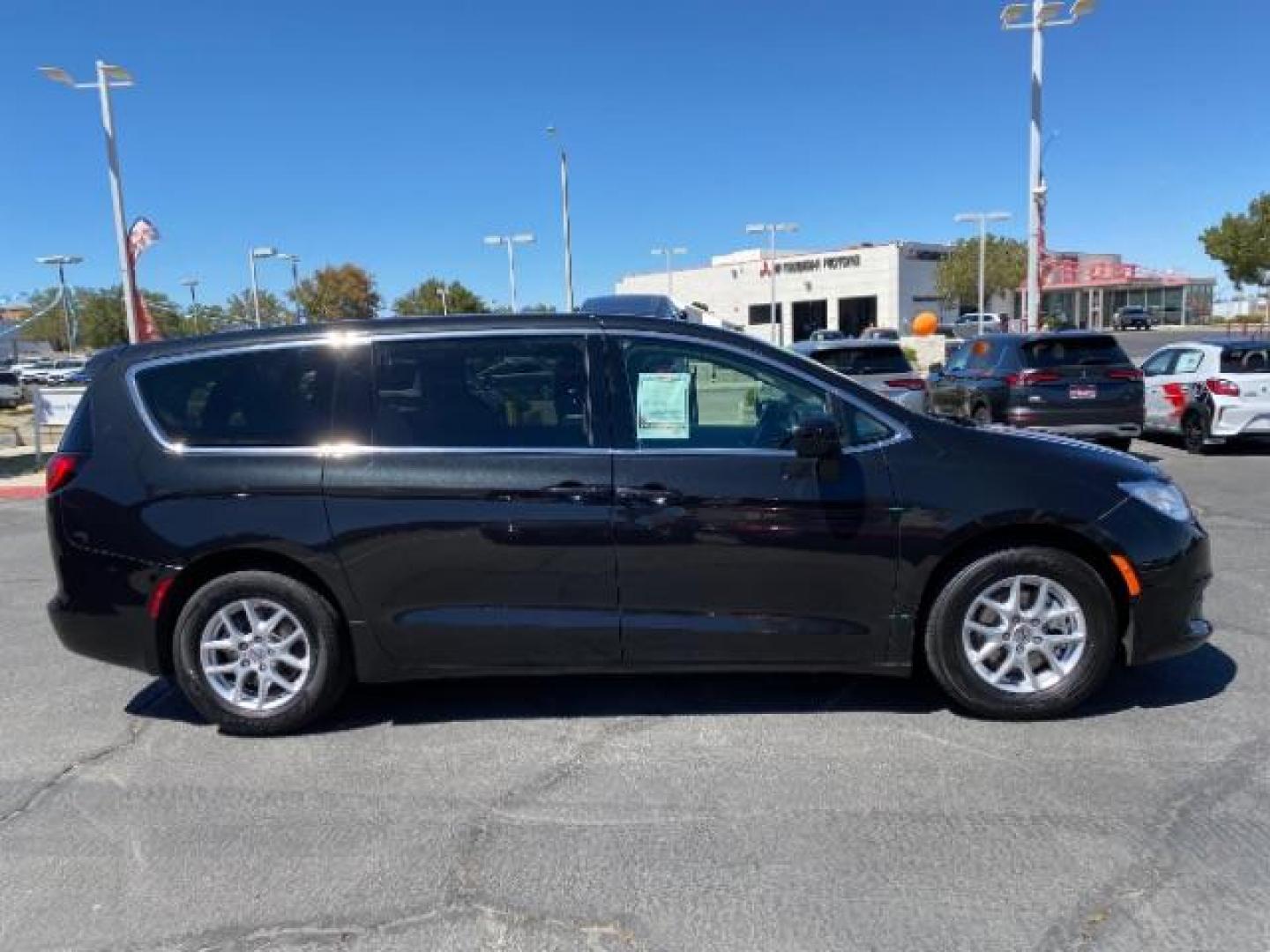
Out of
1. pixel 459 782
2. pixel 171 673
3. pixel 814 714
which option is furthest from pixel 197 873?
pixel 814 714

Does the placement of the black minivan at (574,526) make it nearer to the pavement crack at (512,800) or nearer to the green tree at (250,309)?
the pavement crack at (512,800)

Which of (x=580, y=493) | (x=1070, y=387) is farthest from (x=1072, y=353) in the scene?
(x=580, y=493)

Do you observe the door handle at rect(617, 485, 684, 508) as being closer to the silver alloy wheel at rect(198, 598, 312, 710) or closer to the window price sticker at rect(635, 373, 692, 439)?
the window price sticker at rect(635, 373, 692, 439)

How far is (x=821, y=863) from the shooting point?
296cm

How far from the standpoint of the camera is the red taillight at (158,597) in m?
3.96

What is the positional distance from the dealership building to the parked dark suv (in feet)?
178

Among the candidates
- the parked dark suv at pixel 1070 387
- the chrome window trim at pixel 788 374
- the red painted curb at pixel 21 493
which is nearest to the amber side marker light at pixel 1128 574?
the chrome window trim at pixel 788 374

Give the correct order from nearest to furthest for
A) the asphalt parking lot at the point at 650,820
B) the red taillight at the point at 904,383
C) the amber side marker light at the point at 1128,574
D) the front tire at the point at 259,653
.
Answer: the asphalt parking lot at the point at 650,820
the amber side marker light at the point at 1128,574
the front tire at the point at 259,653
the red taillight at the point at 904,383

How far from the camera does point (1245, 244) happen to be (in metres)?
49.5

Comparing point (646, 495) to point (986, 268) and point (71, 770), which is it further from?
point (986, 268)

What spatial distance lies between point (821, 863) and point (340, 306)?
6589cm

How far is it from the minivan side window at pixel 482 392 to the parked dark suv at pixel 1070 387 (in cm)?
837

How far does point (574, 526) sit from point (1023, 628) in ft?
6.35

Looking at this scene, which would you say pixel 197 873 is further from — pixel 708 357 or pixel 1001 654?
pixel 1001 654
